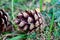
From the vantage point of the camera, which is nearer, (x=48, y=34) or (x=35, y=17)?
(x=48, y=34)

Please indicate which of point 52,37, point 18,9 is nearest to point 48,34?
point 52,37

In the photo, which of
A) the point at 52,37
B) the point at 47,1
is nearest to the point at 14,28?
the point at 52,37

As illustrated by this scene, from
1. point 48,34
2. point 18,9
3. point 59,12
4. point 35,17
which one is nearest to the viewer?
point 48,34

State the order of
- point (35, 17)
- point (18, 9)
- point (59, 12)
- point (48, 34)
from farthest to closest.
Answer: point (18, 9)
point (59, 12)
point (35, 17)
point (48, 34)

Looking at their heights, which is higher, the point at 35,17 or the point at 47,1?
the point at 47,1

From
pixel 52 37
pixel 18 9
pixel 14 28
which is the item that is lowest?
pixel 52 37

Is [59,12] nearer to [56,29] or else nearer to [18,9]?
[56,29]

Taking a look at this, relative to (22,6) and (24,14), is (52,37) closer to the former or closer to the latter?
(24,14)
